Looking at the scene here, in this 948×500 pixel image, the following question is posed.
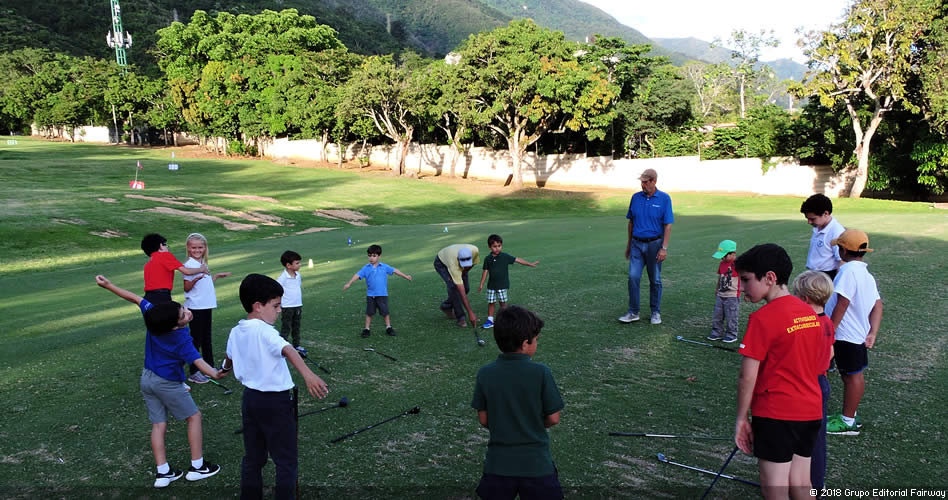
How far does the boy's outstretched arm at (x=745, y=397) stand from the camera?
3.99 m

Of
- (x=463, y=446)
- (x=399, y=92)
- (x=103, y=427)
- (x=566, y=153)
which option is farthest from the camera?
(x=566, y=153)

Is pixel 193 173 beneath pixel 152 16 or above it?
beneath

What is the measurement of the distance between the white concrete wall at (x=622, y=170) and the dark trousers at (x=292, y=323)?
1828 inches

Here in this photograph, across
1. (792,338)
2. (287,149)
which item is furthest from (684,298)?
(287,149)

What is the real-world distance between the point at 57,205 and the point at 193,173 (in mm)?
28018

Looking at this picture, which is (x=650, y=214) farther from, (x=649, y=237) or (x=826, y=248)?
(x=826, y=248)

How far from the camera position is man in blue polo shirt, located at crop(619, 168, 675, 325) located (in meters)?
9.56

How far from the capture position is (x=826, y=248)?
7332 mm

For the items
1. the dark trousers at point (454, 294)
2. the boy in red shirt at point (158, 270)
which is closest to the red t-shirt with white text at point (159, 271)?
the boy in red shirt at point (158, 270)

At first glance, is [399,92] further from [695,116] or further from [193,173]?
→ [695,116]

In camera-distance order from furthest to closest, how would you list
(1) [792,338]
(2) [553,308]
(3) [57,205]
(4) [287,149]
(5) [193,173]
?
(4) [287,149], (5) [193,173], (3) [57,205], (2) [553,308], (1) [792,338]

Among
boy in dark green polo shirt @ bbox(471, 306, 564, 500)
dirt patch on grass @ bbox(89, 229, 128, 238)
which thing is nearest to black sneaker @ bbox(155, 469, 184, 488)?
boy in dark green polo shirt @ bbox(471, 306, 564, 500)

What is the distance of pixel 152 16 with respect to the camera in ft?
441

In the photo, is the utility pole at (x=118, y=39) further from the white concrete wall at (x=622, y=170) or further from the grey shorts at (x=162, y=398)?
the grey shorts at (x=162, y=398)
